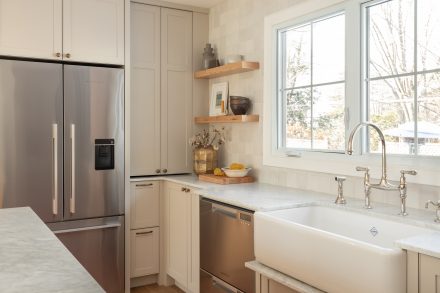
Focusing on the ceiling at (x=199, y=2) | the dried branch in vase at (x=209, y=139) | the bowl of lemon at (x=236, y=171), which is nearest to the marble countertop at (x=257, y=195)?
the bowl of lemon at (x=236, y=171)

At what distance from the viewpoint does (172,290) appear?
3.73 meters

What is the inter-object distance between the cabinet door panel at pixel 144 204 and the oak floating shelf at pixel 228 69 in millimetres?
1072

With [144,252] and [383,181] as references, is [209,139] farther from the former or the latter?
[383,181]

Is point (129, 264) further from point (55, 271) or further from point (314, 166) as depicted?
point (55, 271)

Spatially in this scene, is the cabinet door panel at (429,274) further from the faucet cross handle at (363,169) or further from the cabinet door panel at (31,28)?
the cabinet door panel at (31,28)

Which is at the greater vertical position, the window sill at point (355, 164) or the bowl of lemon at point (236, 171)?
the window sill at point (355, 164)

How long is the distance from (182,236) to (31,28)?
6.43 ft

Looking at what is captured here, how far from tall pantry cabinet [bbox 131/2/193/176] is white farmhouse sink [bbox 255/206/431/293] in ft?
5.70

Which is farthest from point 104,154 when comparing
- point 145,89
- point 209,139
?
point 209,139

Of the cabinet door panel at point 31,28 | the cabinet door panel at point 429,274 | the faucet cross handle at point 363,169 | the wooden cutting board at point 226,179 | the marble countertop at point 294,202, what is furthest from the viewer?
the wooden cutting board at point 226,179

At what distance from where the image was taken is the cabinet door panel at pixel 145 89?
3.82 metres

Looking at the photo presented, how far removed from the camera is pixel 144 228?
3.78 meters

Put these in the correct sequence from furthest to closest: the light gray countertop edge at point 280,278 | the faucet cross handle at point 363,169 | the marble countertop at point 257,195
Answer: the marble countertop at point 257,195, the faucet cross handle at point 363,169, the light gray countertop edge at point 280,278

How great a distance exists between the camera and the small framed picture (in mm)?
3812
